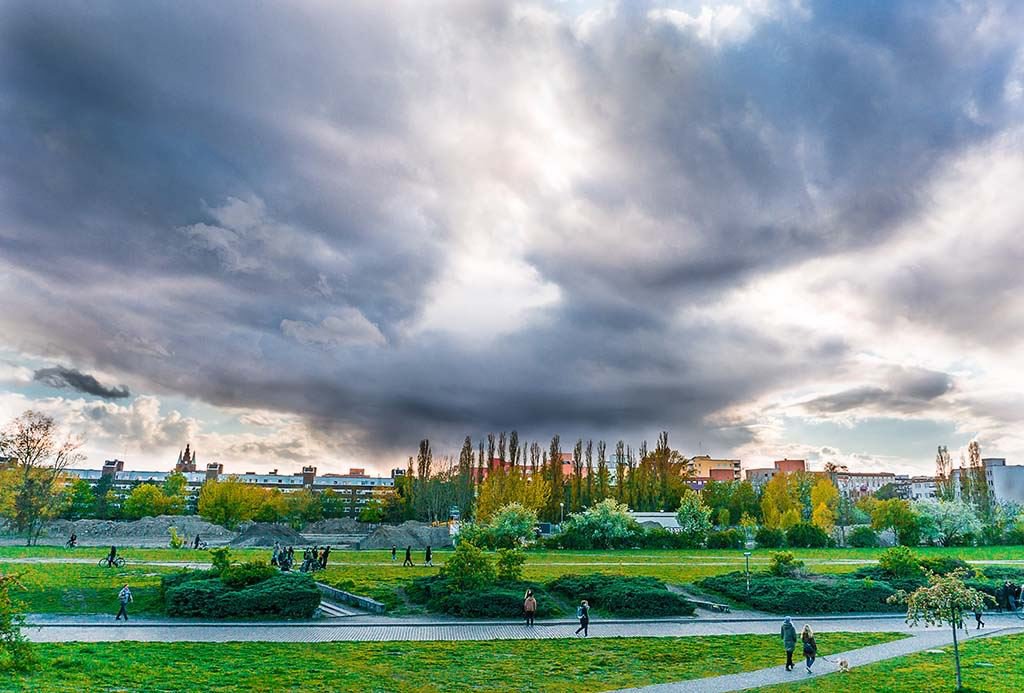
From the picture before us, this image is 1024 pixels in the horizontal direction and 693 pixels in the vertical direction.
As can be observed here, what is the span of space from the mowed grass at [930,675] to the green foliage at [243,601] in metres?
16.7

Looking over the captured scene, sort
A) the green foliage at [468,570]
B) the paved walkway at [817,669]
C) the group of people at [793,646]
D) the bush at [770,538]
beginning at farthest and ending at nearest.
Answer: the bush at [770,538], the green foliage at [468,570], the group of people at [793,646], the paved walkway at [817,669]

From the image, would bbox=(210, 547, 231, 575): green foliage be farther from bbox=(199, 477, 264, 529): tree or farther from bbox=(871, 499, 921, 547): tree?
bbox=(199, 477, 264, 529): tree

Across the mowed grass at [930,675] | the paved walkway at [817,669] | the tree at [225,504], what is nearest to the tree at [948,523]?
the paved walkway at [817,669]

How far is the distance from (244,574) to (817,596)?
2408 centimetres

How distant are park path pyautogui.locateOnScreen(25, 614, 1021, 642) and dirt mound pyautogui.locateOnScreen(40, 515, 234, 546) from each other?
2231 inches

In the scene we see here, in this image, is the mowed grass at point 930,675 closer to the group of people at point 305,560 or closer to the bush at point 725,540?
the group of people at point 305,560

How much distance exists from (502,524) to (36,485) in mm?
48202

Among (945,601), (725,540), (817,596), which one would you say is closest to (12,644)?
(945,601)

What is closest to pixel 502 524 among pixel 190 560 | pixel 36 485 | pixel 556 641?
pixel 190 560

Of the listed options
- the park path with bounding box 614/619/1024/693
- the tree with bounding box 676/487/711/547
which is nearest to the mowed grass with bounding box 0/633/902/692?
the park path with bounding box 614/619/1024/693

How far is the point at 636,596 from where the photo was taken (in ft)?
86.1

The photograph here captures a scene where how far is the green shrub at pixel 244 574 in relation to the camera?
84.6ft

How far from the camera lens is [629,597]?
26.4m

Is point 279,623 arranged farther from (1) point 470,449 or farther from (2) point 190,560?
(1) point 470,449
